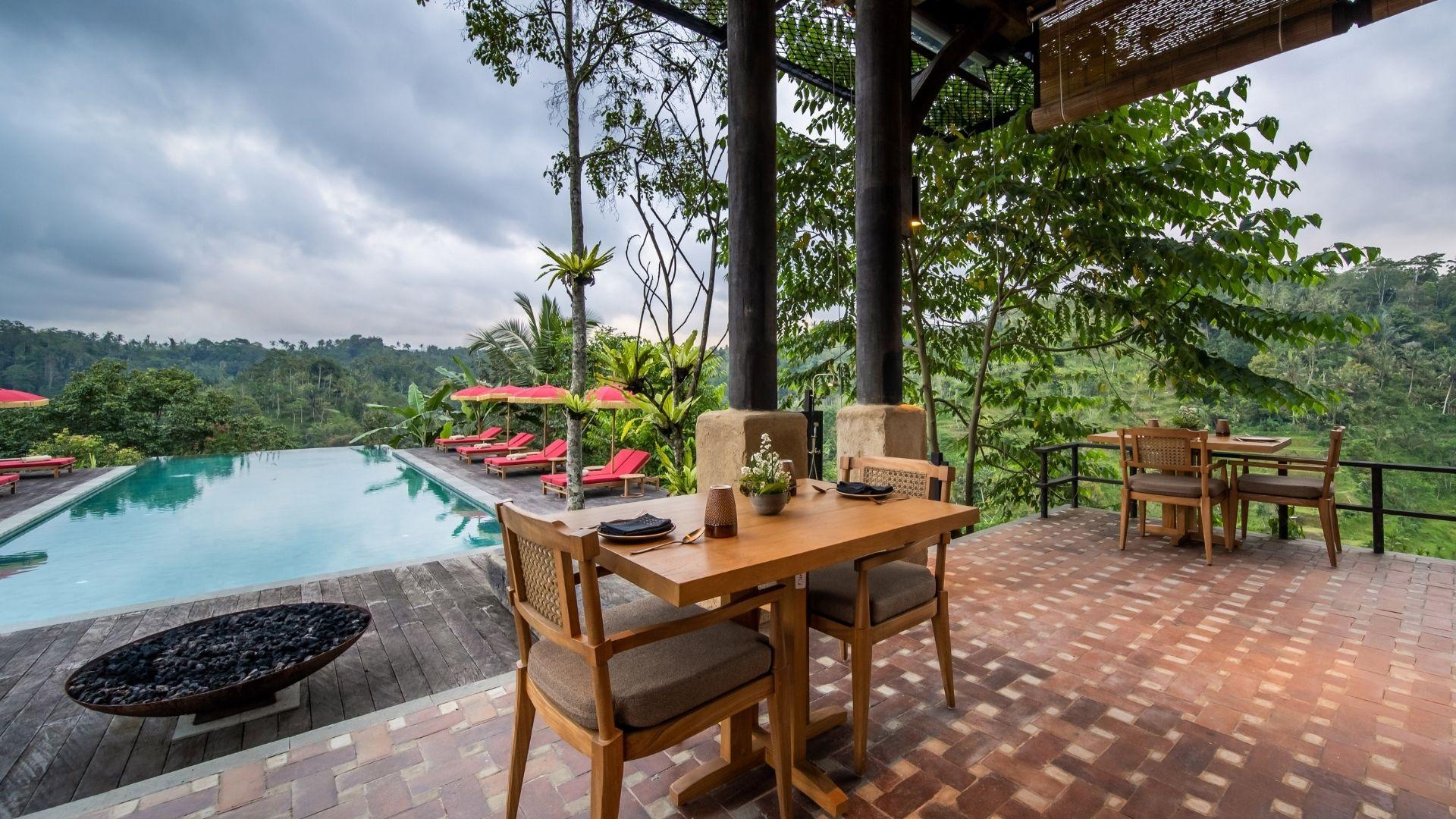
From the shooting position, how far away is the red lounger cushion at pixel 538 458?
32.2ft

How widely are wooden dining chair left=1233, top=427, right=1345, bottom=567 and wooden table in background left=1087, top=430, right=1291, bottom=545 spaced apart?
0.14 m

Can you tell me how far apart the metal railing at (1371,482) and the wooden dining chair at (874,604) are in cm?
328

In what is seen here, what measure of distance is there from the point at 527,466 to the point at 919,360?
781 cm

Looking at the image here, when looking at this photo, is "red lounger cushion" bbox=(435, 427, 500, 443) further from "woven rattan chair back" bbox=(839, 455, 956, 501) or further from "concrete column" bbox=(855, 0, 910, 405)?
"woven rattan chair back" bbox=(839, 455, 956, 501)

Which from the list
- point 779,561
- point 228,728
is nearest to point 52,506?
point 228,728

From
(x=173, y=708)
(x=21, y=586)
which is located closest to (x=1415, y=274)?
(x=173, y=708)

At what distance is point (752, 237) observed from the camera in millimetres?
2809

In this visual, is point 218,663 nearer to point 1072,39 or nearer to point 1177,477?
point 1072,39

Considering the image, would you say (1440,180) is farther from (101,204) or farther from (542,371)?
(101,204)

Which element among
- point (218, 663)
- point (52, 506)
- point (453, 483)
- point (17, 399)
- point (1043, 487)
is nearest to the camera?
point (218, 663)

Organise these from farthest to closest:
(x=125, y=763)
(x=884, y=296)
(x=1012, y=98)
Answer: (x=1012, y=98)
(x=884, y=296)
(x=125, y=763)

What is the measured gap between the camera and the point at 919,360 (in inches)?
200

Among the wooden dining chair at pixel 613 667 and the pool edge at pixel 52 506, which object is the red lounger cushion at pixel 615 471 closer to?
the pool edge at pixel 52 506

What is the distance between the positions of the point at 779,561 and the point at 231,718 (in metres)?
2.33
